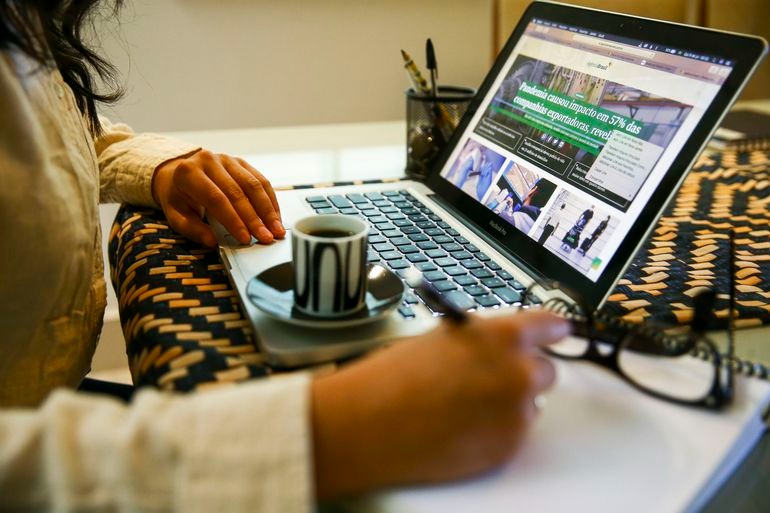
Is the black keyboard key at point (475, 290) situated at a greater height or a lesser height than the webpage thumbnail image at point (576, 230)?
lesser

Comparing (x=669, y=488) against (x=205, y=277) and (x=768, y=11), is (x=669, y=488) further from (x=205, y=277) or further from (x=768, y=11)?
(x=768, y=11)

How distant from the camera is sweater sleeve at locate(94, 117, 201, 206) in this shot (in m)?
0.90

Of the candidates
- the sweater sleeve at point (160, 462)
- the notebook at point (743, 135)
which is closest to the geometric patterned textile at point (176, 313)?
the sweater sleeve at point (160, 462)

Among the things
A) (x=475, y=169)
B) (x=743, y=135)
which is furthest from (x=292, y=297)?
(x=743, y=135)

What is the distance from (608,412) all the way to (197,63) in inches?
53.0

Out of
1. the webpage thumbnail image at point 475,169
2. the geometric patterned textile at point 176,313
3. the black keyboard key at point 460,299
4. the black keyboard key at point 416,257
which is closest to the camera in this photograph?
the geometric patterned textile at point 176,313

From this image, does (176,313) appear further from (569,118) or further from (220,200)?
(569,118)

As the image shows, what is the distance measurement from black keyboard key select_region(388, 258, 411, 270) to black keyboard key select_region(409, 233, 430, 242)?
0.07m

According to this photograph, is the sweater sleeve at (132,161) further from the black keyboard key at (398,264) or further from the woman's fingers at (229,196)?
the black keyboard key at (398,264)

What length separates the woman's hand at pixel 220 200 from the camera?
0.78 meters

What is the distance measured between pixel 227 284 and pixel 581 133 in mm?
408

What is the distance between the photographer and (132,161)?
3.03ft

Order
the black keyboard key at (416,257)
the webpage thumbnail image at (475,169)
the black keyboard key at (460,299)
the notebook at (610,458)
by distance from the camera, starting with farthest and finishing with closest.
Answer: the webpage thumbnail image at (475,169) < the black keyboard key at (416,257) < the black keyboard key at (460,299) < the notebook at (610,458)

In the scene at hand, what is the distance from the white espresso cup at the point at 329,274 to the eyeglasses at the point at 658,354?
6.4 inches
